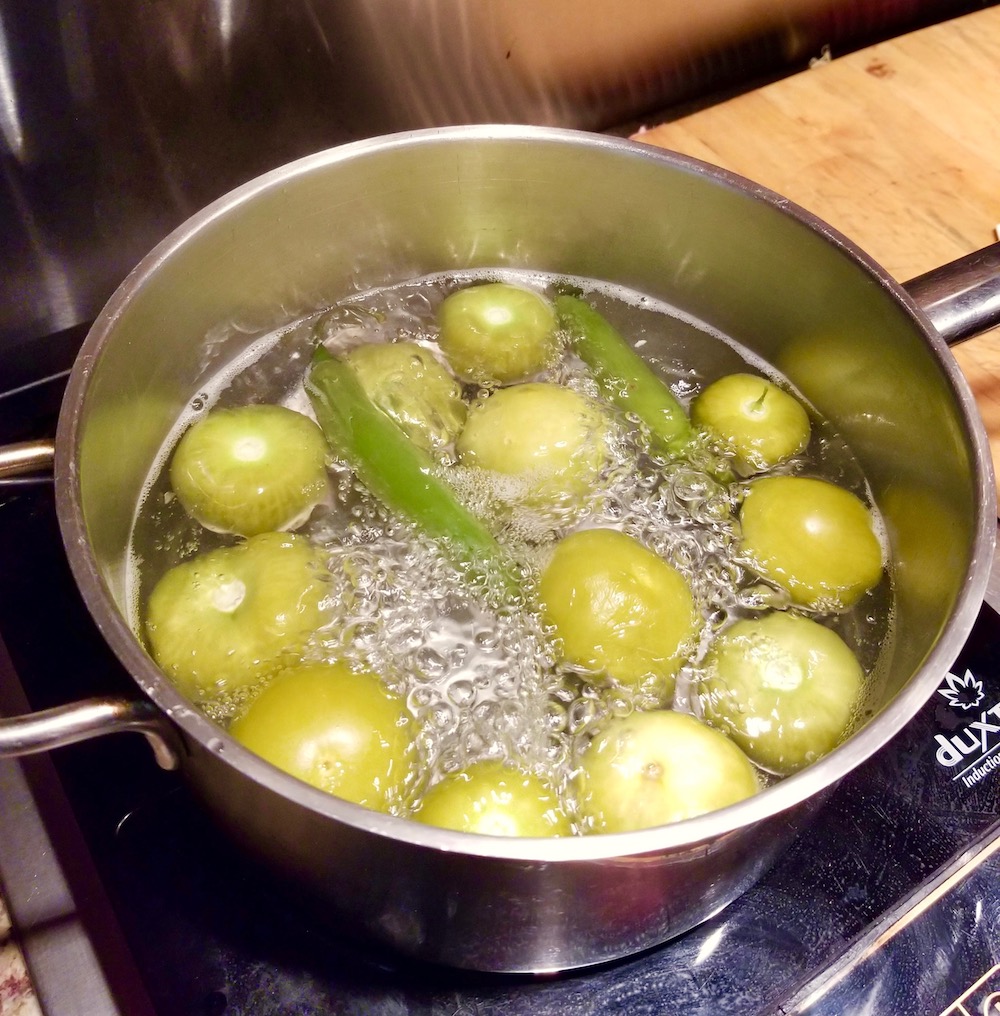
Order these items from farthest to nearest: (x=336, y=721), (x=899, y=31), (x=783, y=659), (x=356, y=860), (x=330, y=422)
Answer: (x=899, y=31) < (x=330, y=422) < (x=783, y=659) < (x=336, y=721) < (x=356, y=860)

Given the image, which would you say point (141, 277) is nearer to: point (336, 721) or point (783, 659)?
point (336, 721)

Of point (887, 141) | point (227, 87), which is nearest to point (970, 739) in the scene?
point (887, 141)

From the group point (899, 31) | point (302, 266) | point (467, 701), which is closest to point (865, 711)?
point (467, 701)

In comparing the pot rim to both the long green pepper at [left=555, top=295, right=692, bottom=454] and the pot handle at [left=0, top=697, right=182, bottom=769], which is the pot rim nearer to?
the pot handle at [left=0, top=697, right=182, bottom=769]

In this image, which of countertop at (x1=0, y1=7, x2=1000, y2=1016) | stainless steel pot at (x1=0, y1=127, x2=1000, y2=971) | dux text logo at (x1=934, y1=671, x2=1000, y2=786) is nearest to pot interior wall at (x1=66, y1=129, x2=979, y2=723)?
stainless steel pot at (x1=0, y1=127, x2=1000, y2=971)

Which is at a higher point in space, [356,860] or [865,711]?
[356,860]

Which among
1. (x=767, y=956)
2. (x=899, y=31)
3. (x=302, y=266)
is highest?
(x=899, y=31)

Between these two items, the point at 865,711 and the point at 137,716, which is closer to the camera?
the point at 137,716

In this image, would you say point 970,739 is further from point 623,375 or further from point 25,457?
point 25,457
